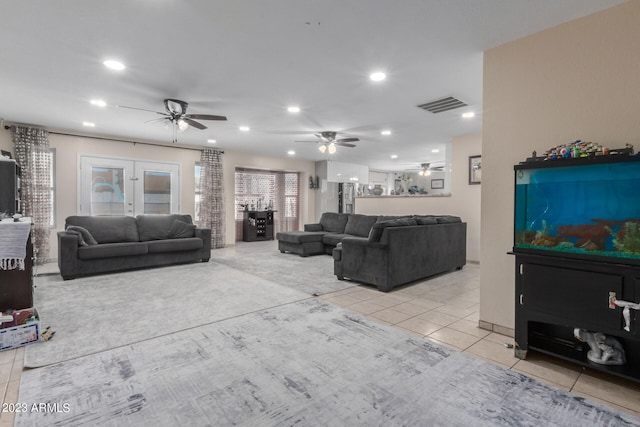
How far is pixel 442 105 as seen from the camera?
4.24 meters

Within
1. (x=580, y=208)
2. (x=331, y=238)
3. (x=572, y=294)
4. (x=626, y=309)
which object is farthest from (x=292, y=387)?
(x=331, y=238)

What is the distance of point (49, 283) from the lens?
14.0 feet

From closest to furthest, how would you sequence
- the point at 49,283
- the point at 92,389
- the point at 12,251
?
the point at 92,389 < the point at 12,251 < the point at 49,283

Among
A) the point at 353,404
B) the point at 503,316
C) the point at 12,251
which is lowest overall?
the point at 353,404

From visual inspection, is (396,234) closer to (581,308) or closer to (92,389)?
(581,308)

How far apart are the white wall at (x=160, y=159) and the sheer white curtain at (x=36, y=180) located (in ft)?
0.65

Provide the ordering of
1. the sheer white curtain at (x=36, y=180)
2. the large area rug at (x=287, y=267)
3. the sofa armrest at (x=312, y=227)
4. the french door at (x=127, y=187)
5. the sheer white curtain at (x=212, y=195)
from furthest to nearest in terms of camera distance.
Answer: the sheer white curtain at (x=212, y=195) < the sofa armrest at (x=312, y=227) < the french door at (x=127, y=187) < the sheer white curtain at (x=36, y=180) < the large area rug at (x=287, y=267)

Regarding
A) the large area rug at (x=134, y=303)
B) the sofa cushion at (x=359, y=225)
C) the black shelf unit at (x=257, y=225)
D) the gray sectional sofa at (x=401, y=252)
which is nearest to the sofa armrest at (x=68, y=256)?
the large area rug at (x=134, y=303)

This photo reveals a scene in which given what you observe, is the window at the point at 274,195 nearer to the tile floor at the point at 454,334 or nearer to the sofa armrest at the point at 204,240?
the sofa armrest at the point at 204,240

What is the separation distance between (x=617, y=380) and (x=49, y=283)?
6.04 metres

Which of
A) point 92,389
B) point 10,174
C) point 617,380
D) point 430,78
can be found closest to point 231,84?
point 430,78

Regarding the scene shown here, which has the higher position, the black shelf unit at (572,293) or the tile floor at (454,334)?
the black shelf unit at (572,293)

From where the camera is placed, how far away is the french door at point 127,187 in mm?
Result: 6293

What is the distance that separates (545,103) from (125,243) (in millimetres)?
5765
